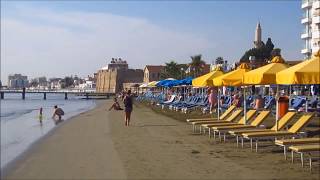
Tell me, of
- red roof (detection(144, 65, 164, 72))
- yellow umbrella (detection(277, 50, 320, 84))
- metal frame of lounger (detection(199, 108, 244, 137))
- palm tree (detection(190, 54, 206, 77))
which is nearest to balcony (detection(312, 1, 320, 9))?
palm tree (detection(190, 54, 206, 77))

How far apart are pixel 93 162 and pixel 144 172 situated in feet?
6.04

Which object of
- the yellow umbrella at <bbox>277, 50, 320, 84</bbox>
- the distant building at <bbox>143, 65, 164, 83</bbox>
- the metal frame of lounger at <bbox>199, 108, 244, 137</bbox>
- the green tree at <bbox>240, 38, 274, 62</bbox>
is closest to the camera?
the yellow umbrella at <bbox>277, 50, 320, 84</bbox>

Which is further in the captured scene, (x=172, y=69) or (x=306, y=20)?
(x=172, y=69)

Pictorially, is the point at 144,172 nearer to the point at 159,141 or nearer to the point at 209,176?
the point at 209,176

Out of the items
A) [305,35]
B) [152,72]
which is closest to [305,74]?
[305,35]

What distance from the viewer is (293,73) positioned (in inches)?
385

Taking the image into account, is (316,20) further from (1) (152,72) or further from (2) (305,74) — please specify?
(1) (152,72)

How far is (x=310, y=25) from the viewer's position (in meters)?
70.0

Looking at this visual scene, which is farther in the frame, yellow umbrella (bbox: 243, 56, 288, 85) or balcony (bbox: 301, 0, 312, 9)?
balcony (bbox: 301, 0, 312, 9)

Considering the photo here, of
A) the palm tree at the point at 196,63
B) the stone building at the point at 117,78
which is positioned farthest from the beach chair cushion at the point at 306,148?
the stone building at the point at 117,78

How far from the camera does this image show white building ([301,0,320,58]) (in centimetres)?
6581

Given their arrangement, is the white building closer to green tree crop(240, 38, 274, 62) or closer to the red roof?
green tree crop(240, 38, 274, 62)

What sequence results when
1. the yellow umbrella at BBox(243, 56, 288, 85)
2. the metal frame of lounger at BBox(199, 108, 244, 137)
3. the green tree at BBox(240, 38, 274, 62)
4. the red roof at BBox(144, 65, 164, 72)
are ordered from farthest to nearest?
1. the red roof at BBox(144, 65, 164, 72)
2. the green tree at BBox(240, 38, 274, 62)
3. the metal frame of lounger at BBox(199, 108, 244, 137)
4. the yellow umbrella at BBox(243, 56, 288, 85)

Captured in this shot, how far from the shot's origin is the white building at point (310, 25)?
6581 centimetres
